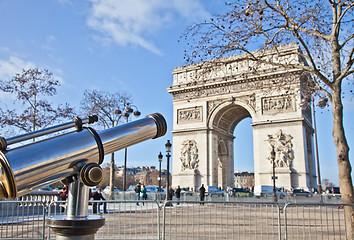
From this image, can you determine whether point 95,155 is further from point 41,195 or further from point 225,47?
point 41,195

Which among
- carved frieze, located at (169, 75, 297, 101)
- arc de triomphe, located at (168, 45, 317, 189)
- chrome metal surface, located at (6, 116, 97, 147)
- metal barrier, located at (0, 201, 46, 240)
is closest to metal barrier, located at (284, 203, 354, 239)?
chrome metal surface, located at (6, 116, 97, 147)

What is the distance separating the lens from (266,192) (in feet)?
79.3

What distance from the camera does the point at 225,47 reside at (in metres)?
8.46

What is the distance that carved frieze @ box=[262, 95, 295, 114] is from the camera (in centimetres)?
2666

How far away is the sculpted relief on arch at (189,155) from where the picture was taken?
97.8 ft

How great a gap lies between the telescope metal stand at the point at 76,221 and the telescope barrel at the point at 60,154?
0.42 feet

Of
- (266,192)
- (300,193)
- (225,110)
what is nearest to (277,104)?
(225,110)

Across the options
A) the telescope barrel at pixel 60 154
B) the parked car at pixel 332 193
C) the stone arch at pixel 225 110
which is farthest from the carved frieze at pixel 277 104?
the telescope barrel at pixel 60 154

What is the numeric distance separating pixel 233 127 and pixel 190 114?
242 inches

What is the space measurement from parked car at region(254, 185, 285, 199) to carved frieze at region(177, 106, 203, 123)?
8.53 meters

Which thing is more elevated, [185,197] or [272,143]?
[272,143]

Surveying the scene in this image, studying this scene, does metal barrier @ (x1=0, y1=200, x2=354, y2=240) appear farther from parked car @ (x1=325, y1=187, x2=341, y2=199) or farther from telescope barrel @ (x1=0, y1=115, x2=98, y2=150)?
parked car @ (x1=325, y1=187, x2=341, y2=199)

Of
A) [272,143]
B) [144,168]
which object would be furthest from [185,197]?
[144,168]

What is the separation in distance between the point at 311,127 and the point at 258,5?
2395 centimetres
